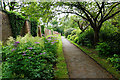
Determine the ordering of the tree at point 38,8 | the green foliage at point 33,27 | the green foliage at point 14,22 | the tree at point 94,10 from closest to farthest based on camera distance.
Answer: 1. the tree at point 38,8
2. the tree at point 94,10
3. the green foliage at point 14,22
4. the green foliage at point 33,27

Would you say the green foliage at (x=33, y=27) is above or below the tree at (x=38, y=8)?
below

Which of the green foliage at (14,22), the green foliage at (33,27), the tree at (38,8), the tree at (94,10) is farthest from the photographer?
the green foliage at (33,27)

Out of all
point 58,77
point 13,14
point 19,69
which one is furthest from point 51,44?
point 13,14

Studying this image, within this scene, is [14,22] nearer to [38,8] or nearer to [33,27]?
[38,8]

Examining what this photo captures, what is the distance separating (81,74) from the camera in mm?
3400

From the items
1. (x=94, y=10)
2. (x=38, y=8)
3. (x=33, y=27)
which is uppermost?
(x=94, y=10)

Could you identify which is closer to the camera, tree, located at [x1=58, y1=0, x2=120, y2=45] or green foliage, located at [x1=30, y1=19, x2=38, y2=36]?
tree, located at [x1=58, y1=0, x2=120, y2=45]

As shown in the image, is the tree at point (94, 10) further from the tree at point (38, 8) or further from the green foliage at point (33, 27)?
the green foliage at point (33, 27)

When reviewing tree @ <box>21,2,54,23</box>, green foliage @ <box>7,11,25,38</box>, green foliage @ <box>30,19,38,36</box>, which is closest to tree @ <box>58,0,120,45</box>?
tree @ <box>21,2,54,23</box>

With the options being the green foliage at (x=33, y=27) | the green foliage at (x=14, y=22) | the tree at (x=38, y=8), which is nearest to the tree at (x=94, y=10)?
the tree at (x=38, y=8)

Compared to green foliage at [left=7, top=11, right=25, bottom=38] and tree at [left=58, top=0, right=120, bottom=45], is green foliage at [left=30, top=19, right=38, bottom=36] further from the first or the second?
tree at [left=58, top=0, right=120, bottom=45]

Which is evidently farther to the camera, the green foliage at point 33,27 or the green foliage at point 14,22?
the green foliage at point 33,27

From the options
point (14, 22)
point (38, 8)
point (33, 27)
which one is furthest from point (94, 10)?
point (33, 27)

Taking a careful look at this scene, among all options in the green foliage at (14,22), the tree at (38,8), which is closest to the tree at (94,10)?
the tree at (38,8)
